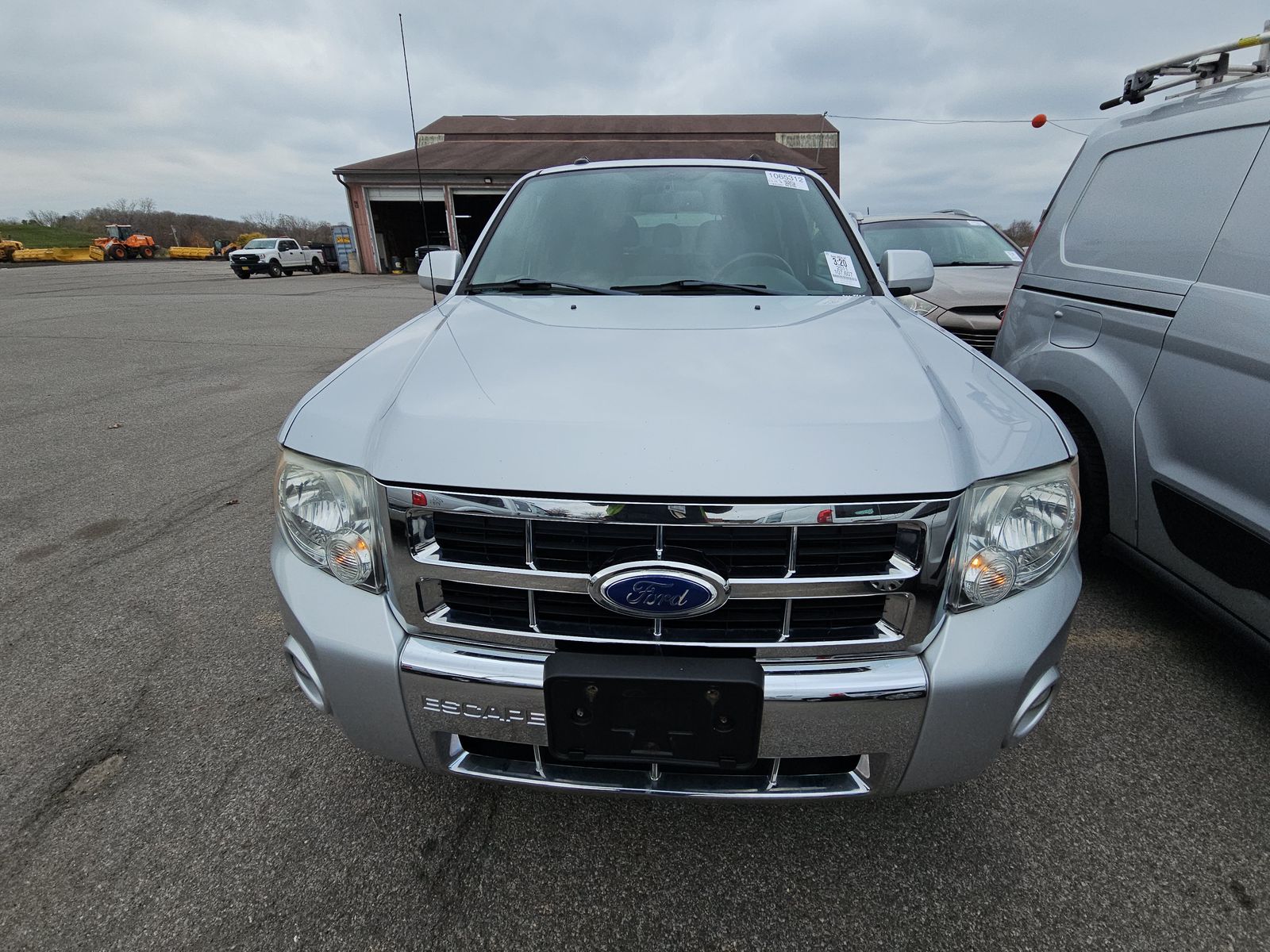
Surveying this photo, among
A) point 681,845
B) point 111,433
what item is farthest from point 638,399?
point 111,433

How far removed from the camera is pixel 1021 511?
138 cm

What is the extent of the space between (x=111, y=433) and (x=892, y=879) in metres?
5.99

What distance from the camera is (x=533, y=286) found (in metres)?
2.34

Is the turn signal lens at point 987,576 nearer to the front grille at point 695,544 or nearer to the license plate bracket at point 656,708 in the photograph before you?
the front grille at point 695,544

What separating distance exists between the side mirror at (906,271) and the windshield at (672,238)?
0.22 metres

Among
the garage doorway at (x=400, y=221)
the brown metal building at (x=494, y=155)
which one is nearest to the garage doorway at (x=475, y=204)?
the brown metal building at (x=494, y=155)

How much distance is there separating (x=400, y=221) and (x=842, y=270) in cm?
3478

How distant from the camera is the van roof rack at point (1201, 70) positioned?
7.69 ft

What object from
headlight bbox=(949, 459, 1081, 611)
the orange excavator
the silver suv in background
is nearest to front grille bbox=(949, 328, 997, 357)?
the silver suv in background

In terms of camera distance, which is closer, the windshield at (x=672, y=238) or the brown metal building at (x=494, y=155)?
the windshield at (x=672, y=238)

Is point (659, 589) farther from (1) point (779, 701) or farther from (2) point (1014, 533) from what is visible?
(2) point (1014, 533)

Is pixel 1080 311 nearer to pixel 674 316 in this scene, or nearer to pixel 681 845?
pixel 674 316

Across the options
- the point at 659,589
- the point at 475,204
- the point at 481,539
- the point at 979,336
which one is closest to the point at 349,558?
the point at 481,539

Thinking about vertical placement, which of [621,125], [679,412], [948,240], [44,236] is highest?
[621,125]
